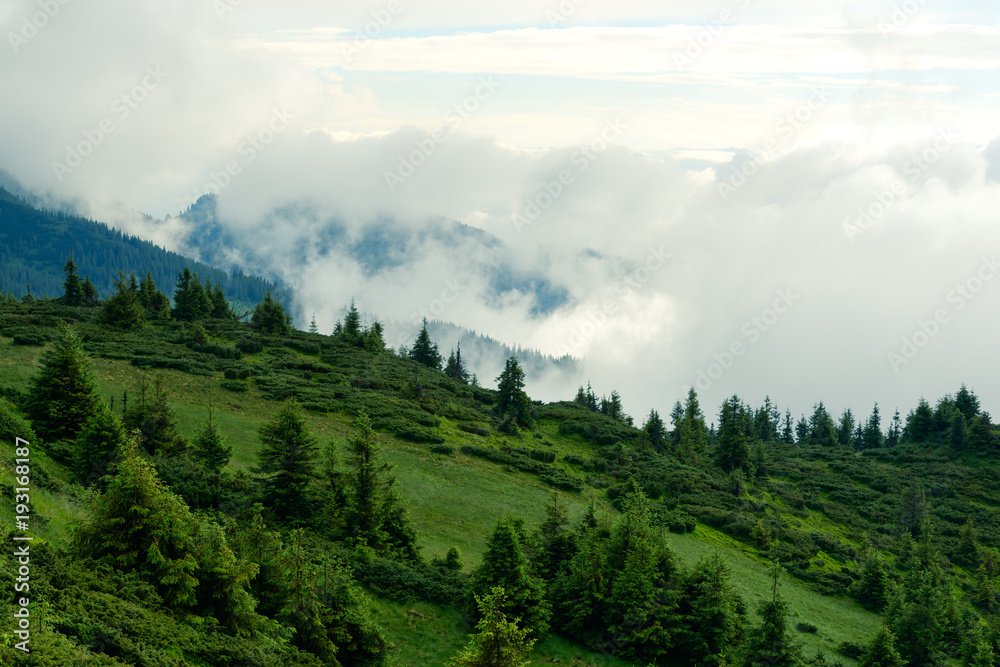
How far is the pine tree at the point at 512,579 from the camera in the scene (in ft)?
94.8

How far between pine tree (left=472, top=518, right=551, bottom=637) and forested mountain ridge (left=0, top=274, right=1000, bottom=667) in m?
0.12

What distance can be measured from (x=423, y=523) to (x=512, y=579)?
55.5 ft

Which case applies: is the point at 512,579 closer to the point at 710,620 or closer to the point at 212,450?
the point at 710,620

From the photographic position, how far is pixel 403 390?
81.2 m

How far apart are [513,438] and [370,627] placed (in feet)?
185

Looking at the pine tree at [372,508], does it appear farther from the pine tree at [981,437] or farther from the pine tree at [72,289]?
the pine tree at [981,437]

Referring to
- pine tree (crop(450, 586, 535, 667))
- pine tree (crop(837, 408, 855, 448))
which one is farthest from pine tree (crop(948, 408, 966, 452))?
pine tree (crop(450, 586, 535, 667))

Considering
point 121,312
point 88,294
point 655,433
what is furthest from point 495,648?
point 88,294

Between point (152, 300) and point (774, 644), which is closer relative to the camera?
point (774, 644)

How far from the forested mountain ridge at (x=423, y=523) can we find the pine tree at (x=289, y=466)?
0.47ft

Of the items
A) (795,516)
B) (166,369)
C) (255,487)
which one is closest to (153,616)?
(255,487)

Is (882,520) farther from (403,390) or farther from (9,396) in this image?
(9,396)

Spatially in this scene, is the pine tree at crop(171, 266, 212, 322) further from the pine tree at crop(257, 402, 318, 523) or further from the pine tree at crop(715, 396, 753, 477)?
the pine tree at crop(715, 396, 753, 477)

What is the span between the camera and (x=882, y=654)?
31188mm
